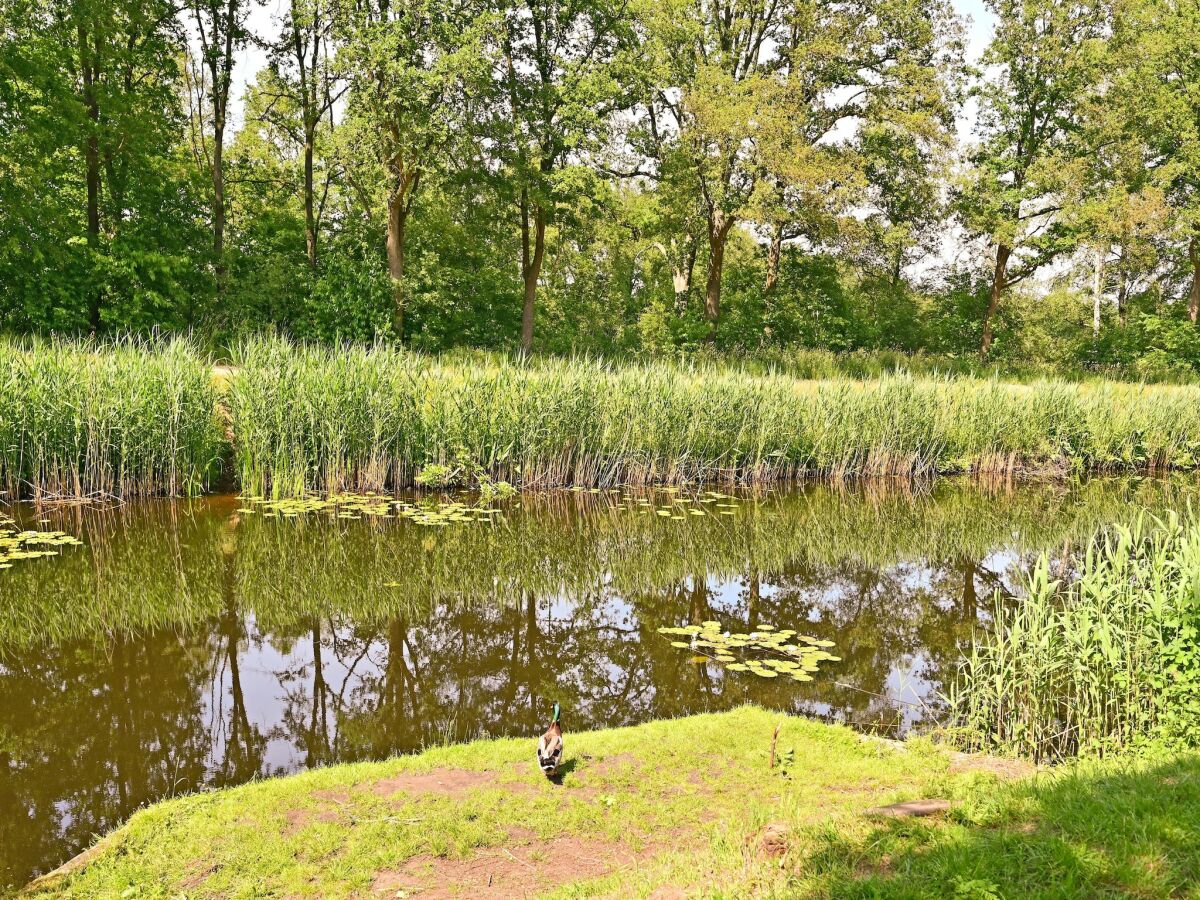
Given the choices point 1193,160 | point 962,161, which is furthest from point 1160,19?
point 962,161

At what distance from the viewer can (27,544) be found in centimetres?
764

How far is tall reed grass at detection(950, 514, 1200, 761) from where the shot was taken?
13.8 feet

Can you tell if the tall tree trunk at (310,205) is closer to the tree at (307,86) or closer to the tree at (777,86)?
the tree at (307,86)

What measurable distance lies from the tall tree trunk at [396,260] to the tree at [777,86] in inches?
298

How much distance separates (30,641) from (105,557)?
6.66 feet

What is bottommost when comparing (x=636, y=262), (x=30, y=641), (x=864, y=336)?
(x=30, y=641)

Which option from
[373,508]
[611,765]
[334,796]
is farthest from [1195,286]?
[334,796]

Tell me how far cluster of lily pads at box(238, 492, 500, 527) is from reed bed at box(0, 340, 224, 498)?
1.08 meters

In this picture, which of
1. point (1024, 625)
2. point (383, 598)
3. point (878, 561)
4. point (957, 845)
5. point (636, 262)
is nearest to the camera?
point (957, 845)

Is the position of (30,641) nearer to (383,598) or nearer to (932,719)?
(383,598)

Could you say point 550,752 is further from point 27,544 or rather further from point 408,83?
point 408,83

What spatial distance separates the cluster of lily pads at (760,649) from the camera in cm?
563

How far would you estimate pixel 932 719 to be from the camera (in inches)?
198

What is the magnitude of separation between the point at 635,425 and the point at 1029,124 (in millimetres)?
24432
